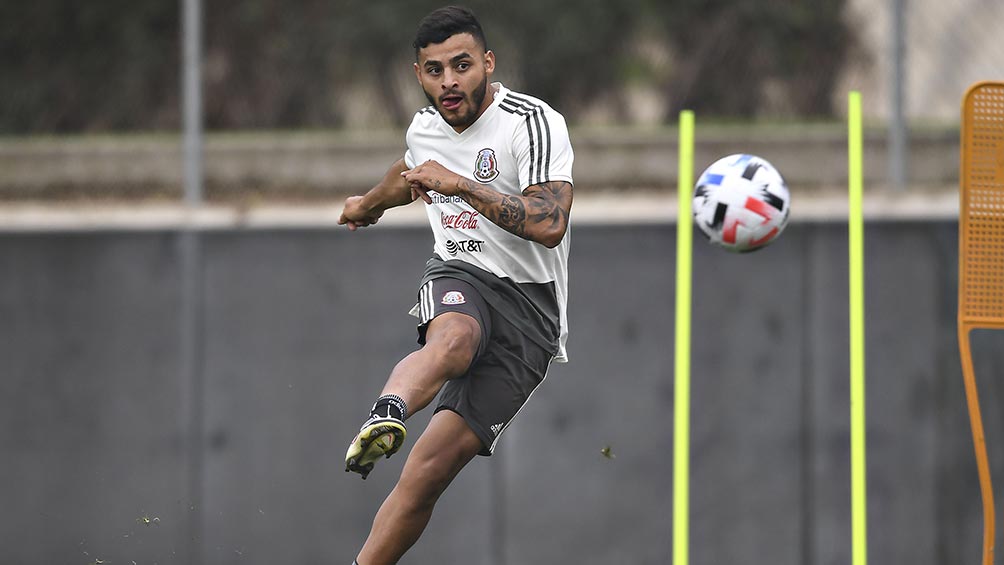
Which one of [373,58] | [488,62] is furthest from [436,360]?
[373,58]

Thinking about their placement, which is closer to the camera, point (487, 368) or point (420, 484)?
point (420, 484)

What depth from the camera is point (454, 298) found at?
4.71 m

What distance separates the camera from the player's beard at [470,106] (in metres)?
4.66

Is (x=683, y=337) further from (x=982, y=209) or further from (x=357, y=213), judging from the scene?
(x=357, y=213)

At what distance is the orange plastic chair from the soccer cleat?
2.35 m

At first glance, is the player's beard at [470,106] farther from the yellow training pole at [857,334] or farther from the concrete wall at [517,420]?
the concrete wall at [517,420]

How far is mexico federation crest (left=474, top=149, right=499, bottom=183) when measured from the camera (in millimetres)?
4727

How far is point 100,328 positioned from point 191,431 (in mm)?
808

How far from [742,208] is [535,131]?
1.06 m

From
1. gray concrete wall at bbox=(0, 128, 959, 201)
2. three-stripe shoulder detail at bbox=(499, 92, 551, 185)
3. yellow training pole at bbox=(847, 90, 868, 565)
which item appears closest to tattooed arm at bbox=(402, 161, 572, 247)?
three-stripe shoulder detail at bbox=(499, 92, 551, 185)

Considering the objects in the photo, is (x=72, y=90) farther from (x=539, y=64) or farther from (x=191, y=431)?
(x=539, y=64)

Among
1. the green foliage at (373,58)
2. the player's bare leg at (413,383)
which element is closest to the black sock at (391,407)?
the player's bare leg at (413,383)

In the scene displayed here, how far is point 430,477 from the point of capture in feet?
15.4

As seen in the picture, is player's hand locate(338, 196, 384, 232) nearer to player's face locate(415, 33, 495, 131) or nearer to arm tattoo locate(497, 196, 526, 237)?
player's face locate(415, 33, 495, 131)
